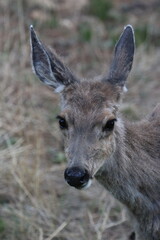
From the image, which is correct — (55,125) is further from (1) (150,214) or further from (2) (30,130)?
(1) (150,214)

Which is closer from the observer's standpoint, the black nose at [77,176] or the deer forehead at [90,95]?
the black nose at [77,176]

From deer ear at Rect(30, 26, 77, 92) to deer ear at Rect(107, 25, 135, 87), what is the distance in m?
0.34

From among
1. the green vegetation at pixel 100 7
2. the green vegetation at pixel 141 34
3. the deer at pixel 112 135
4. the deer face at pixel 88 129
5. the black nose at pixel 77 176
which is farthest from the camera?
the green vegetation at pixel 100 7

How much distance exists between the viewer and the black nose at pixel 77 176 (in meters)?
5.45

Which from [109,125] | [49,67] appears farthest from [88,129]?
[49,67]

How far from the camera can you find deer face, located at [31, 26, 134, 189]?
222 inches

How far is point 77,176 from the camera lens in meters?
5.45

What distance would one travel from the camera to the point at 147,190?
20.6ft

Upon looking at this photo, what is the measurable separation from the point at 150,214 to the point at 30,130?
10.8 ft

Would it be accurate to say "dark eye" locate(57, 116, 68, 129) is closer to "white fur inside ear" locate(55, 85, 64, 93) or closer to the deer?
the deer

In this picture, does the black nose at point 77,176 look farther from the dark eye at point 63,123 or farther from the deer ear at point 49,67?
the deer ear at point 49,67

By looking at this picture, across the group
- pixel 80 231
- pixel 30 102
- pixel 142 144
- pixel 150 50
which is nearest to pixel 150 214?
pixel 142 144

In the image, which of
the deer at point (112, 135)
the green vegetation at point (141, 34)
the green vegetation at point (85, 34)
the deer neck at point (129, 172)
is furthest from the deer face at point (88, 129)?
the green vegetation at point (85, 34)

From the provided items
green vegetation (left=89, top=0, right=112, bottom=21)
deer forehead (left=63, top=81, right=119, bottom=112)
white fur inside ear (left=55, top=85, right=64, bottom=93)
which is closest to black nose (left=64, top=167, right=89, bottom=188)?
deer forehead (left=63, top=81, right=119, bottom=112)
